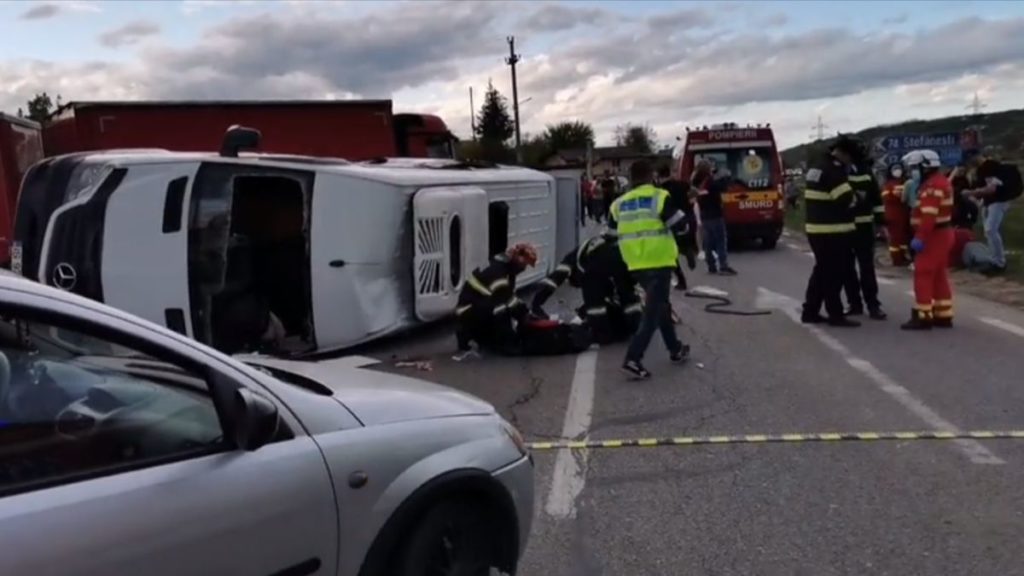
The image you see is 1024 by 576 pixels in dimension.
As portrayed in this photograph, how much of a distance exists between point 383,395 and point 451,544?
1.79 feet

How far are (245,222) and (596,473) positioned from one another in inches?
223

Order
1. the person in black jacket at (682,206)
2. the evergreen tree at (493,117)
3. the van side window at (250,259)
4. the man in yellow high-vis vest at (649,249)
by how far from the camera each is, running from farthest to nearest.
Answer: the evergreen tree at (493,117) < the person in black jacket at (682,206) < the van side window at (250,259) < the man in yellow high-vis vest at (649,249)

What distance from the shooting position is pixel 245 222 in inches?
416

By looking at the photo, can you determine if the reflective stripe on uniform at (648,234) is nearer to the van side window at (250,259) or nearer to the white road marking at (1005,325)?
the van side window at (250,259)

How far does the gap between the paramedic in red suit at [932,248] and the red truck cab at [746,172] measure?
1114 centimetres

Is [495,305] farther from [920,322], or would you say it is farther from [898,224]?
[898,224]

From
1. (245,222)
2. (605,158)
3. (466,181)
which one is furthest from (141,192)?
(605,158)

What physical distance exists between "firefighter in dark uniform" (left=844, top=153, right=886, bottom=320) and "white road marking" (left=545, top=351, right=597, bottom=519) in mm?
3769

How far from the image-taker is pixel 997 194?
586 inches

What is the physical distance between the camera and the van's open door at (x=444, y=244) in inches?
396

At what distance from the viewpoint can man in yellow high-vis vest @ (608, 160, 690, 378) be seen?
8.62 metres

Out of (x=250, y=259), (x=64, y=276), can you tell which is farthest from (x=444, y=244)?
(x=64, y=276)

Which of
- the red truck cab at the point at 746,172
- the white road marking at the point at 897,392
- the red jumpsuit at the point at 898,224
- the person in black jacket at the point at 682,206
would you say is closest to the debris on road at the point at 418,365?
the person in black jacket at the point at 682,206

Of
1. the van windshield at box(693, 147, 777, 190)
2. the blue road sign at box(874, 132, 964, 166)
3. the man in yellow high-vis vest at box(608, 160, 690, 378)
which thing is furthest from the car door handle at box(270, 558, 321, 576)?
the blue road sign at box(874, 132, 964, 166)
